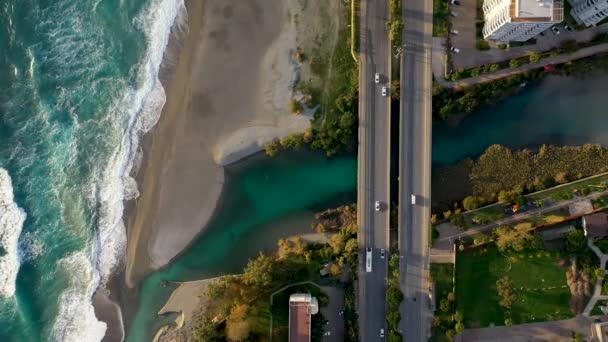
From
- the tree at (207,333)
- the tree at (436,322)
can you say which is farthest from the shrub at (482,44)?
the tree at (207,333)

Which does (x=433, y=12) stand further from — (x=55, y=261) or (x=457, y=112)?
(x=55, y=261)

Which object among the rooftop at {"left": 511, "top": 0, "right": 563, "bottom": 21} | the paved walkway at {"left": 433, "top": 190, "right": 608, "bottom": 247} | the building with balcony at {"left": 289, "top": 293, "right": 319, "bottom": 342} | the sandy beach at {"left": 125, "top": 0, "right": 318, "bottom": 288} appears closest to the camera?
the rooftop at {"left": 511, "top": 0, "right": 563, "bottom": 21}

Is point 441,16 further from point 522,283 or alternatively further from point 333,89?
point 522,283

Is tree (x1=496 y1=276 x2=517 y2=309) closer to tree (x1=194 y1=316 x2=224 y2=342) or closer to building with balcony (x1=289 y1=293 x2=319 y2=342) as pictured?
building with balcony (x1=289 y1=293 x2=319 y2=342)

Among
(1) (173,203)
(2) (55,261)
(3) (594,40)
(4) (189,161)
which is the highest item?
(3) (594,40)

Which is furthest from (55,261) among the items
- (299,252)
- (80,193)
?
(299,252)

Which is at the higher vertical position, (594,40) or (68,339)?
(594,40)

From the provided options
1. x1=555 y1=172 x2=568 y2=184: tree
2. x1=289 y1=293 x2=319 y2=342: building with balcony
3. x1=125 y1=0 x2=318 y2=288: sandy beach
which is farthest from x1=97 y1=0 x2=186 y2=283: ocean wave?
x1=555 y1=172 x2=568 y2=184: tree
